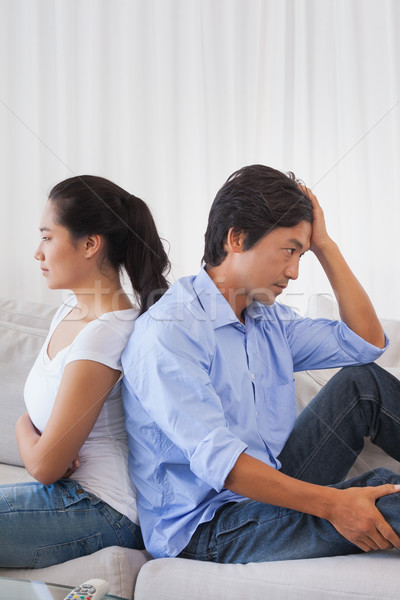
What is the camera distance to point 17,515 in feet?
3.87

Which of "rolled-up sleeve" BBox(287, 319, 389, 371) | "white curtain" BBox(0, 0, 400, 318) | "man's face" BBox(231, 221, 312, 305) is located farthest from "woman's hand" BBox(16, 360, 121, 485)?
"white curtain" BBox(0, 0, 400, 318)

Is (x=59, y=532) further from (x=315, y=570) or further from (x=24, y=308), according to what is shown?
(x=24, y=308)

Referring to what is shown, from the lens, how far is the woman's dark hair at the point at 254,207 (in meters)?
1.35

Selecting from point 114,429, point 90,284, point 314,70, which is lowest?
point 114,429

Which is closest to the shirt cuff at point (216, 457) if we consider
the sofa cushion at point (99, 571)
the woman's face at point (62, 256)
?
the sofa cushion at point (99, 571)

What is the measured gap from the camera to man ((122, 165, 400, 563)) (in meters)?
1.09

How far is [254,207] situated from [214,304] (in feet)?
0.75

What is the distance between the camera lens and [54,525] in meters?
1.18

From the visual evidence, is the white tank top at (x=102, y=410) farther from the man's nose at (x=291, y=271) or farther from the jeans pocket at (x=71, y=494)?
the man's nose at (x=291, y=271)

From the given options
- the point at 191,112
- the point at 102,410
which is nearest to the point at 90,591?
the point at 102,410

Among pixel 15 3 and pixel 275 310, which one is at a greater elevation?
pixel 15 3

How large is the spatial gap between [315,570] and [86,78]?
89.5 inches

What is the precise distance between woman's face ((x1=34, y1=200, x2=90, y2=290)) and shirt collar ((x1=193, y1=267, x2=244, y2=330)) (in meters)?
0.25

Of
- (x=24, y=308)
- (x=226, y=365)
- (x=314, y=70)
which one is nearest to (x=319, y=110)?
(x=314, y=70)
